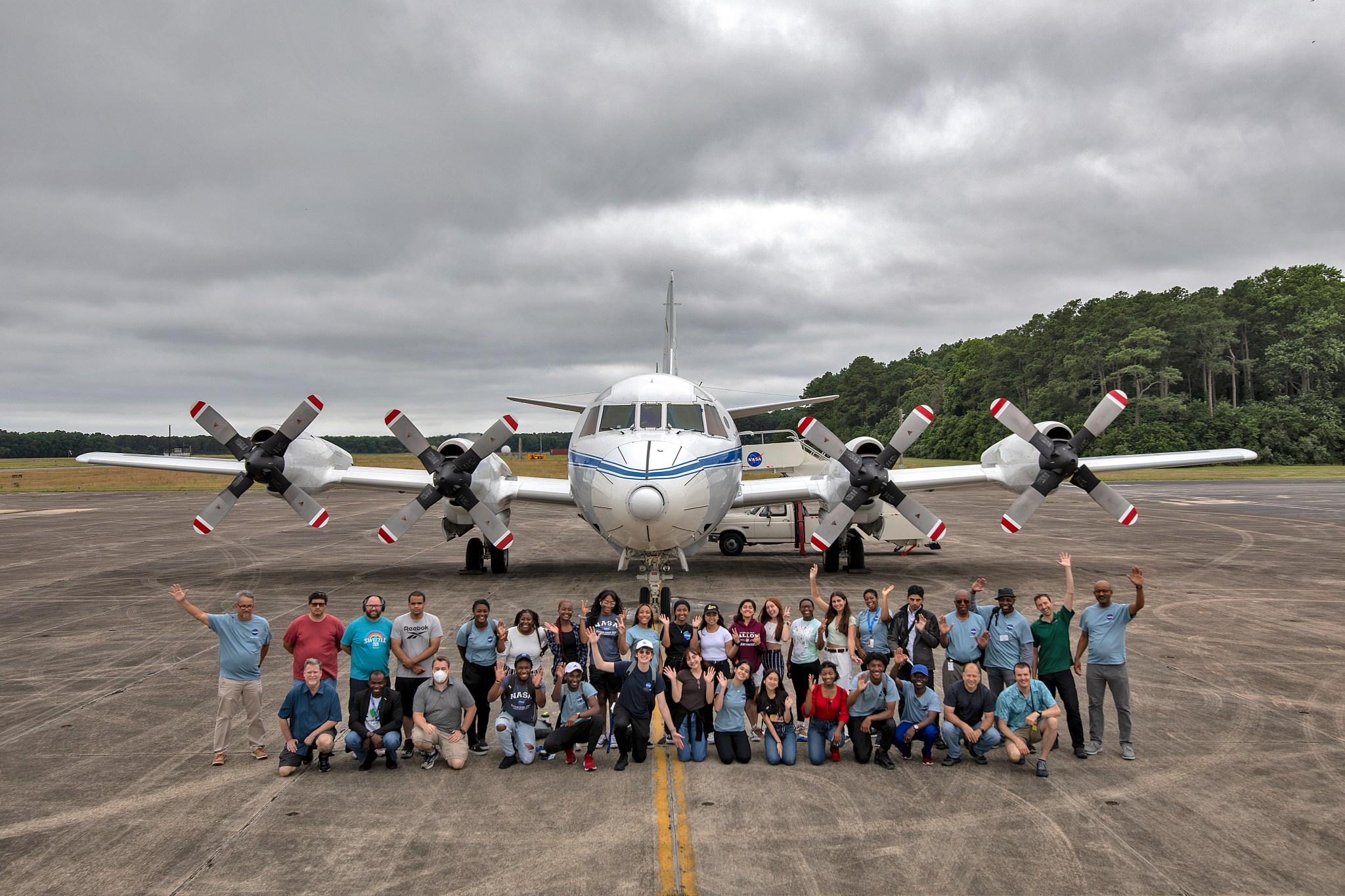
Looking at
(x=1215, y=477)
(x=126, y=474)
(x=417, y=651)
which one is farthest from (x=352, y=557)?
(x=126, y=474)

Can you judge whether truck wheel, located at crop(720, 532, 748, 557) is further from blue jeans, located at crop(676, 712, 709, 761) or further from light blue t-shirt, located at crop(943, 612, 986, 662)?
blue jeans, located at crop(676, 712, 709, 761)

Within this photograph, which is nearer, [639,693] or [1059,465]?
[639,693]

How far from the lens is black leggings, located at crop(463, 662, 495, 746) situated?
7.45m

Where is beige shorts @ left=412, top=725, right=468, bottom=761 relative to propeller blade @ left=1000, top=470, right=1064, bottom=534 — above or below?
below

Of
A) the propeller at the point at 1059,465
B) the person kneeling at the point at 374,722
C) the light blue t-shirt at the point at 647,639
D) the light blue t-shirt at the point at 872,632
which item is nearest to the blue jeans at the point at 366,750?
the person kneeling at the point at 374,722

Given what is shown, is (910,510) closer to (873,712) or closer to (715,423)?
(715,423)

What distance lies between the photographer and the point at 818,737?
7078mm

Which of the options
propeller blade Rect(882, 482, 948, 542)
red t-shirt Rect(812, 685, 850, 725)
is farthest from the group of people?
propeller blade Rect(882, 482, 948, 542)

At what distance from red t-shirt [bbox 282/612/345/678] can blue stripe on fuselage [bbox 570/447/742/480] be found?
198 inches

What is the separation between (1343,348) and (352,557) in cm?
7789

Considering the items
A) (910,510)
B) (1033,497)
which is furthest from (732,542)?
(1033,497)

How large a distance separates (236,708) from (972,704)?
271 inches

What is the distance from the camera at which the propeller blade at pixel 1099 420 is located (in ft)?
43.2

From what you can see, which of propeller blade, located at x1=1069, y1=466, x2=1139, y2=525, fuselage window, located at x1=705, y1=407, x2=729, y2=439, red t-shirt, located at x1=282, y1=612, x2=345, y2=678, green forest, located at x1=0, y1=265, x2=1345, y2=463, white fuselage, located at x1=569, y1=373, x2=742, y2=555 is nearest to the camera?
red t-shirt, located at x1=282, y1=612, x2=345, y2=678
